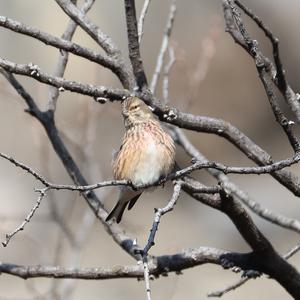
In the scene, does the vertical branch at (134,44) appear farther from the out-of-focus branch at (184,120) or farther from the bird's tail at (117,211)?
the bird's tail at (117,211)

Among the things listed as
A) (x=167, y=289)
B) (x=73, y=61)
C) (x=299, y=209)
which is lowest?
(x=167, y=289)

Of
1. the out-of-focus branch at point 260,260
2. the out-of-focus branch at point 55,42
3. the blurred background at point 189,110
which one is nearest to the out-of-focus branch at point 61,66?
the out-of-focus branch at point 55,42

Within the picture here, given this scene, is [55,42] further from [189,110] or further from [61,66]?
[189,110]

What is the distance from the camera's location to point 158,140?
5.06m

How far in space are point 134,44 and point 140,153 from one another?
107cm

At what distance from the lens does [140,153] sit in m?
5.03

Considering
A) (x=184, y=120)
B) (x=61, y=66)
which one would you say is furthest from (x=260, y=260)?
(x=61, y=66)

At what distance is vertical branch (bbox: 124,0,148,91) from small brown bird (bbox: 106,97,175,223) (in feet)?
1.44

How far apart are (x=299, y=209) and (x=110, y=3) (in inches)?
170

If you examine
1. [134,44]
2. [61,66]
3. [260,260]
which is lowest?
[260,260]

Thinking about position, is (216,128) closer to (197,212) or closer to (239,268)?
(239,268)

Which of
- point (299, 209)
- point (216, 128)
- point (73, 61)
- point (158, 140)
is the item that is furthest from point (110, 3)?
point (216, 128)

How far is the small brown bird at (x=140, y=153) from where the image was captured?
4.86 m

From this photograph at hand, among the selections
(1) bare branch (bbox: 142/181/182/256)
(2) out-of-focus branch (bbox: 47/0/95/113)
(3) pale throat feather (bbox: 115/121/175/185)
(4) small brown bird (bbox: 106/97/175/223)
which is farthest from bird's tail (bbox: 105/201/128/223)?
(1) bare branch (bbox: 142/181/182/256)
